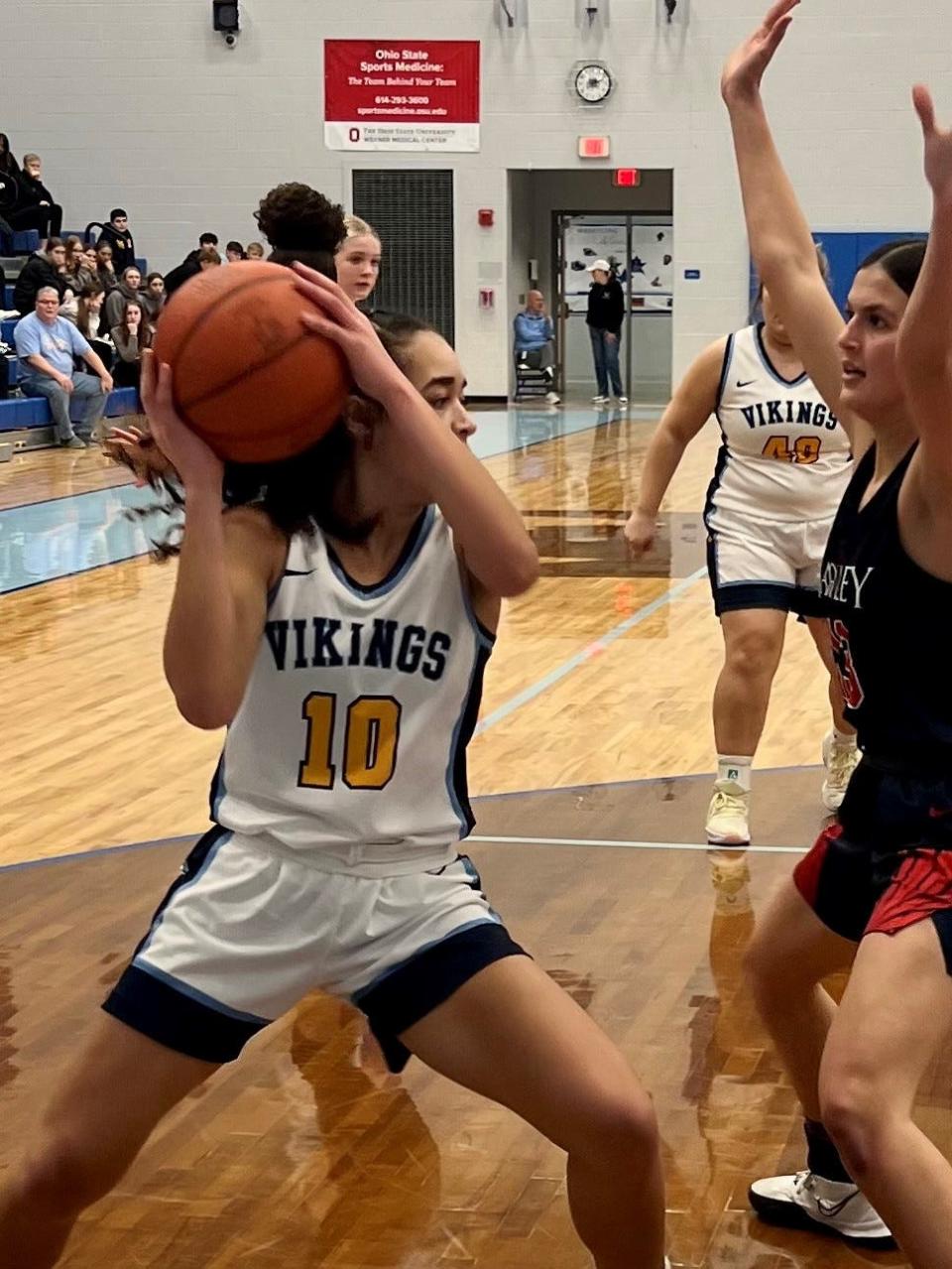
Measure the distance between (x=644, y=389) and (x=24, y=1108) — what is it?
23849 millimetres

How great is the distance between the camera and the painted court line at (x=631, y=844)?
5.70m

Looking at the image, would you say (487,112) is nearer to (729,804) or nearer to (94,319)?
(94,319)

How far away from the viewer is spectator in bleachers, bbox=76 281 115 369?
1884cm

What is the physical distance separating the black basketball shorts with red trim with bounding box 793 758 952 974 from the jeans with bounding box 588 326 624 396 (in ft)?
75.0

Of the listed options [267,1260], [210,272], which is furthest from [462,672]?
[267,1260]

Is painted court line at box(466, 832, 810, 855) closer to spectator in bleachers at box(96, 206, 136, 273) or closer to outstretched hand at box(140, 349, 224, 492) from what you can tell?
outstretched hand at box(140, 349, 224, 492)

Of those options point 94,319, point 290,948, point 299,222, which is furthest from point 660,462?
point 94,319

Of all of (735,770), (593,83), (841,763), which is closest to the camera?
(735,770)

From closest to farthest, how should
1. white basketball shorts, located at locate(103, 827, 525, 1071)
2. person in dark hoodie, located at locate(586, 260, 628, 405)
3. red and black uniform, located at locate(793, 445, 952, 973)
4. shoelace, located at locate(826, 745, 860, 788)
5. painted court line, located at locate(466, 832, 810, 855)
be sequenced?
white basketball shorts, located at locate(103, 827, 525, 1071) < red and black uniform, located at locate(793, 445, 952, 973) < painted court line, located at locate(466, 832, 810, 855) < shoelace, located at locate(826, 745, 860, 788) < person in dark hoodie, located at locate(586, 260, 628, 405)

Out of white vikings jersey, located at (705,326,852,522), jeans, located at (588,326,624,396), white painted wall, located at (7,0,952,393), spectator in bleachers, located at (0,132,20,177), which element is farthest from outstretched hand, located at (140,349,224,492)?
jeans, located at (588,326,624,396)

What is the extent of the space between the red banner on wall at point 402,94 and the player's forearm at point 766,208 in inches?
847

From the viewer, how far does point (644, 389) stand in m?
27.0

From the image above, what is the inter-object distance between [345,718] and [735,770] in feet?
11.1

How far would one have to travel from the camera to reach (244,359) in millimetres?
2428
